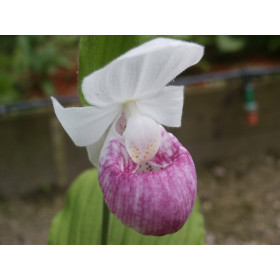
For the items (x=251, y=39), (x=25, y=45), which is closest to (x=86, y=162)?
(x=25, y=45)

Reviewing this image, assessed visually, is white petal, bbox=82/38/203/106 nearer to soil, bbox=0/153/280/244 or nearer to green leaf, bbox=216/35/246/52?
soil, bbox=0/153/280/244

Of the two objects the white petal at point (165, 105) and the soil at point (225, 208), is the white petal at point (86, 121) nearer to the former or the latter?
the white petal at point (165, 105)

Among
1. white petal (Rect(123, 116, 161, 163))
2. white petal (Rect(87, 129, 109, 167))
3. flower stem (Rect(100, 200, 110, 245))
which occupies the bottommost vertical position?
flower stem (Rect(100, 200, 110, 245))

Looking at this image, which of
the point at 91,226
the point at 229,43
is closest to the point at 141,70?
the point at 91,226

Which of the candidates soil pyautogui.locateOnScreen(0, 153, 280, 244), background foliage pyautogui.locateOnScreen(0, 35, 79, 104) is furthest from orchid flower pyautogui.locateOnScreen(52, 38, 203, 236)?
background foliage pyautogui.locateOnScreen(0, 35, 79, 104)

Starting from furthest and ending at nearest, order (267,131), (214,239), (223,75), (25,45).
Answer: (267,131) < (223,75) < (25,45) < (214,239)

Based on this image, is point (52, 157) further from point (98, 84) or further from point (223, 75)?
point (98, 84)
